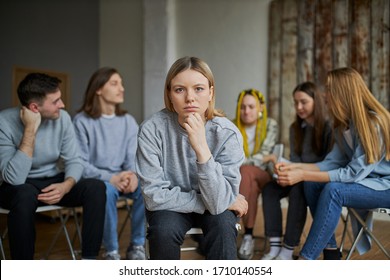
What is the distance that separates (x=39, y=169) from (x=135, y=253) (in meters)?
0.72

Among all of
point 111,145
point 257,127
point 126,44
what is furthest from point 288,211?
point 126,44

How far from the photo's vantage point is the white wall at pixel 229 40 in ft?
14.9

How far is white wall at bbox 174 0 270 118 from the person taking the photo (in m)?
4.54

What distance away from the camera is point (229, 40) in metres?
4.68

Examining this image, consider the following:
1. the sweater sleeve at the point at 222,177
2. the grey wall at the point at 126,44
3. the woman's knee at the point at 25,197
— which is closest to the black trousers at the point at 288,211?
the sweater sleeve at the point at 222,177

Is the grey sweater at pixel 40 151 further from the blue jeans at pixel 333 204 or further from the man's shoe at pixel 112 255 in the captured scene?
the blue jeans at pixel 333 204

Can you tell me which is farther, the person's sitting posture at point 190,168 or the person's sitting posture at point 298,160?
the person's sitting posture at point 298,160

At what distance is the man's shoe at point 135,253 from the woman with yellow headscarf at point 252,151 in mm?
581

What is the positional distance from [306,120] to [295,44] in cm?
167

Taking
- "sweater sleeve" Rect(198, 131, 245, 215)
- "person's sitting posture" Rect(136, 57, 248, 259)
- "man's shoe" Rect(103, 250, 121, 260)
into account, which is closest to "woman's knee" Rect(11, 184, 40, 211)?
"man's shoe" Rect(103, 250, 121, 260)

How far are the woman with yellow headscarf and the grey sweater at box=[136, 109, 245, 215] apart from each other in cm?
106

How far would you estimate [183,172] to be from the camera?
1.76 metres

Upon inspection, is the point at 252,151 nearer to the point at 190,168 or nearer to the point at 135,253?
the point at 135,253
